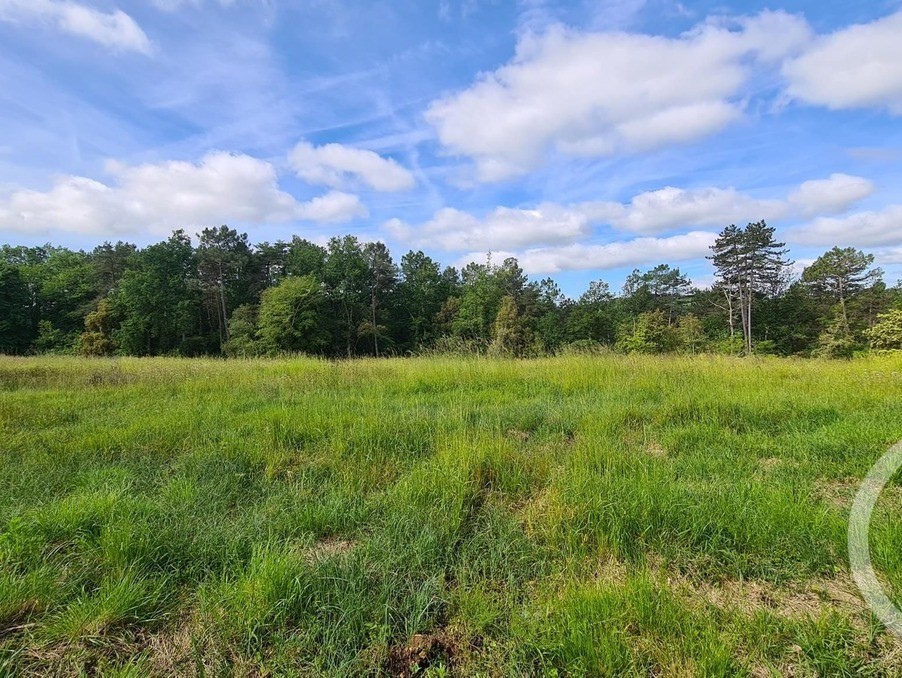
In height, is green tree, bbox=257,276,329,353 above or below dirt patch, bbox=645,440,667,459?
above

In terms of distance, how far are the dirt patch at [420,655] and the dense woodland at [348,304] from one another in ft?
104

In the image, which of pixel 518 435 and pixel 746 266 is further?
pixel 746 266

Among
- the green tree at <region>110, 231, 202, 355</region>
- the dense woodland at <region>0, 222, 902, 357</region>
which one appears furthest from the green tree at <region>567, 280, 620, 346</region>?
the green tree at <region>110, 231, 202, 355</region>

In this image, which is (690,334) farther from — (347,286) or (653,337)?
(347,286)

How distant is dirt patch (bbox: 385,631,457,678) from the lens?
5.44 feet

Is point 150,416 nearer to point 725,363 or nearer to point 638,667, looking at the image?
point 638,667

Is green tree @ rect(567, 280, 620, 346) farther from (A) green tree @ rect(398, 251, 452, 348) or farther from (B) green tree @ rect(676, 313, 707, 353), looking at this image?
(A) green tree @ rect(398, 251, 452, 348)

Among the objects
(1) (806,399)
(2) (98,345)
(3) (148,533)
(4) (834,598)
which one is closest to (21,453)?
(3) (148,533)

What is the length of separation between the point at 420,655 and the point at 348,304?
153 ft

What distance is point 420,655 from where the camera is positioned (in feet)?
5.58

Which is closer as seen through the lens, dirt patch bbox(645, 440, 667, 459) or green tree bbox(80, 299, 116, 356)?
dirt patch bbox(645, 440, 667, 459)

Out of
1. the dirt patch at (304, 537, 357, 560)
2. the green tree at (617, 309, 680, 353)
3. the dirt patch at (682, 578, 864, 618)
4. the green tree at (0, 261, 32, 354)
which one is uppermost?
the green tree at (0, 261, 32, 354)

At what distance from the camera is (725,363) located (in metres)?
8.91

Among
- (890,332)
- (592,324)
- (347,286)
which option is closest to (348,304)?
(347,286)
